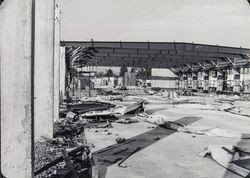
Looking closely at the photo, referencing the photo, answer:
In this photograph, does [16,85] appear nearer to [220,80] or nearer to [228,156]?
[228,156]

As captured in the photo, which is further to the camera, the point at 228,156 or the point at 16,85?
the point at 228,156

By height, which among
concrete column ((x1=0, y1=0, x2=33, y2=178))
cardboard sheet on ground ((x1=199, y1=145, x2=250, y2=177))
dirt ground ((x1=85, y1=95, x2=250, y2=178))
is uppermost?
concrete column ((x1=0, y1=0, x2=33, y2=178))

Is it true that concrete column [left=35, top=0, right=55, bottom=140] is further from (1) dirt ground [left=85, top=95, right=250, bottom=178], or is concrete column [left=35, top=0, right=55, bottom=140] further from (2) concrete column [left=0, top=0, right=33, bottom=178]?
(2) concrete column [left=0, top=0, right=33, bottom=178]

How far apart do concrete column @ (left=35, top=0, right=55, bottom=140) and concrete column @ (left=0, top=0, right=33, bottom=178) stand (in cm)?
515

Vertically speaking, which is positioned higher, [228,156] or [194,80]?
[194,80]

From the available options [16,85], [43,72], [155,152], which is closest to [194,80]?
[43,72]

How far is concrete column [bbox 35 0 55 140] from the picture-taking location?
31.1 feet

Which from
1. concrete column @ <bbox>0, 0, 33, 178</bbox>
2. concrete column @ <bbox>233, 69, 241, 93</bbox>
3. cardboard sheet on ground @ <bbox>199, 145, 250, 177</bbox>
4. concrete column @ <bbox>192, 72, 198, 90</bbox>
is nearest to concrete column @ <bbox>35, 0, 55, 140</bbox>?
cardboard sheet on ground @ <bbox>199, 145, 250, 177</bbox>

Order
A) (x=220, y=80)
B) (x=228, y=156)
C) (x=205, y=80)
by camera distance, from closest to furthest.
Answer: (x=228, y=156)
(x=220, y=80)
(x=205, y=80)

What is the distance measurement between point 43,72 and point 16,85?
543 centimetres

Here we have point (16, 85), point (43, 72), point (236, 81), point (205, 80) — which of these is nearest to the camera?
point (16, 85)

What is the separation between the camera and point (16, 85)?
4.29 m

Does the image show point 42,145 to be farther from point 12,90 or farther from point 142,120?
point 142,120

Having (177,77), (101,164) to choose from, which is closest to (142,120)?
(101,164)
